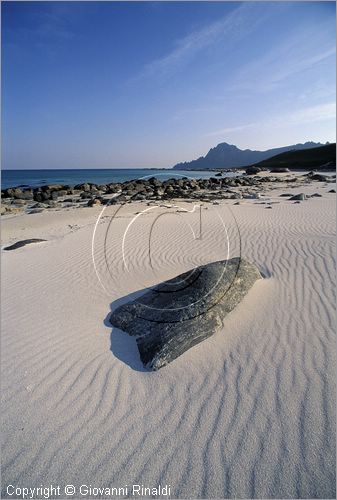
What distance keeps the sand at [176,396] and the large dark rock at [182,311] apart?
171 millimetres

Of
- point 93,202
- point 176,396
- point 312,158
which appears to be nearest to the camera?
point 176,396

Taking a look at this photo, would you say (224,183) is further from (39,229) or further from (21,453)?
(21,453)

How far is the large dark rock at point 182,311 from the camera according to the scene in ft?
12.8

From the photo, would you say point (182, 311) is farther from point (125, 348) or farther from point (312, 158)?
point (312, 158)

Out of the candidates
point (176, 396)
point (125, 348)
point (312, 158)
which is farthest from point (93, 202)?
point (312, 158)

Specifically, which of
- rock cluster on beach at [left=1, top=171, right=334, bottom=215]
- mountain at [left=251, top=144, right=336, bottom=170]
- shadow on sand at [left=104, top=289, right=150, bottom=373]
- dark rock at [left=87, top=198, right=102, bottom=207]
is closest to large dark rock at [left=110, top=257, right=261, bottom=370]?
shadow on sand at [left=104, top=289, right=150, bottom=373]

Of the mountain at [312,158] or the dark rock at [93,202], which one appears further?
the mountain at [312,158]

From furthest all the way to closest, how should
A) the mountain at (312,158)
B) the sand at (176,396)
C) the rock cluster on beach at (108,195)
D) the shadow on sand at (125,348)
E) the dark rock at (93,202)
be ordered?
the mountain at (312,158) < the rock cluster on beach at (108,195) < the dark rock at (93,202) < the shadow on sand at (125,348) < the sand at (176,396)

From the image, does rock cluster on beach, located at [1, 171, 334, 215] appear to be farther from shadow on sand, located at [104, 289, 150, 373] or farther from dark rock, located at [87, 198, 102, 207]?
shadow on sand, located at [104, 289, 150, 373]

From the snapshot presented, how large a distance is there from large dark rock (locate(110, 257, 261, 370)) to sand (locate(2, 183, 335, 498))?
171mm

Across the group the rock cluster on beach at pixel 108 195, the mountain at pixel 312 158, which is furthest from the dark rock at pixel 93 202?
the mountain at pixel 312 158

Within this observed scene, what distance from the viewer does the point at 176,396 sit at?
3342 millimetres

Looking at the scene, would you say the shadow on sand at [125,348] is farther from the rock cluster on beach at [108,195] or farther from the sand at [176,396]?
the rock cluster on beach at [108,195]

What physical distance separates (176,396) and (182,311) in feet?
4.15
